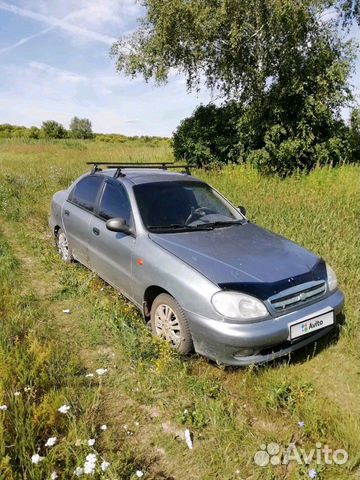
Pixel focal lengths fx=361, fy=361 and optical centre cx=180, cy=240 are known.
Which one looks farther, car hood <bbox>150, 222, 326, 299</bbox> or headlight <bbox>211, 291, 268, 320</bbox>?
car hood <bbox>150, 222, 326, 299</bbox>

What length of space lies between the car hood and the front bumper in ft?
0.83

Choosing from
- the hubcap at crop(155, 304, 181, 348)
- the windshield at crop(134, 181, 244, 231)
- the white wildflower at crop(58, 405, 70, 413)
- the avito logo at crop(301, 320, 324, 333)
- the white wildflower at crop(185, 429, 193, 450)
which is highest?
the windshield at crop(134, 181, 244, 231)

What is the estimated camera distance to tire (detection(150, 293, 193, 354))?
3.12m

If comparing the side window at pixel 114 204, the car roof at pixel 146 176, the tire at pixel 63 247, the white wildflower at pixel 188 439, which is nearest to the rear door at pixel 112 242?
the side window at pixel 114 204

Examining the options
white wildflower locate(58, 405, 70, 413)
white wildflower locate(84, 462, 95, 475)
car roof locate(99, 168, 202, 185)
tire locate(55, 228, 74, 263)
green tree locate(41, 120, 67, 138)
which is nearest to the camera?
white wildflower locate(84, 462, 95, 475)

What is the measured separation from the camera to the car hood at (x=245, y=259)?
2.97m

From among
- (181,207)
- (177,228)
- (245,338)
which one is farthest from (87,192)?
(245,338)

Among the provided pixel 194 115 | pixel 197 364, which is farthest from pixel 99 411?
pixel 194 115

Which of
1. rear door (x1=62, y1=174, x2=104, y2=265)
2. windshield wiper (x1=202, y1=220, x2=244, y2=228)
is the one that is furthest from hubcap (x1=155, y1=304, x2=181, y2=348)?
rear door (x1=62, y1=174, x2=104, y2=265)

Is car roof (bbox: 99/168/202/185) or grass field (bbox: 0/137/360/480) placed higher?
car roof (bbox: 99/168/202/185)

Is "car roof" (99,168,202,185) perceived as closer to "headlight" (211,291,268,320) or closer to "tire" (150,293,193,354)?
"tire" (150,293,193,354)

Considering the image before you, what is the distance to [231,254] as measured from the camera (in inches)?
132

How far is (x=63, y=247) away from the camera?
5.77 metres

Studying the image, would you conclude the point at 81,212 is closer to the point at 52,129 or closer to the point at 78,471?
the point at 78,471
